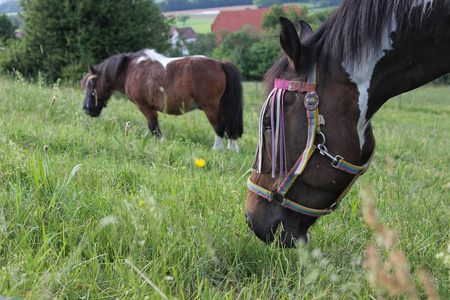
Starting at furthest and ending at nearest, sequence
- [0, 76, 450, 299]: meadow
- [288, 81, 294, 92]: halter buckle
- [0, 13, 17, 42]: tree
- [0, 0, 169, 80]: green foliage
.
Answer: [0, 13, 17, 42]: tree, [0, 0, 169, 80]: green foliage, [288, 81, 294, 92]: halter buckle, [0, 76, 450, 299]: meadow

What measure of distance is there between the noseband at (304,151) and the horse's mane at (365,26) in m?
0.12

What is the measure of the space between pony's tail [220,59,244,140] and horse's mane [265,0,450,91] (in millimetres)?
4119

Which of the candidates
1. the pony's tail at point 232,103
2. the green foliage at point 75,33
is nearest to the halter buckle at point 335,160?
the pony's tail at point 232,103

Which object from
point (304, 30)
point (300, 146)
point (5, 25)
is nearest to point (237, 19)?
point (5, 25)

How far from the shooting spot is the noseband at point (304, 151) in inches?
65.9

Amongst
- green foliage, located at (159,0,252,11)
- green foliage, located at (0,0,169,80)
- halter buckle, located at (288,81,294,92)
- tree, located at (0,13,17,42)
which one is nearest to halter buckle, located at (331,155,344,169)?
halter buckle, located at (288,81,294,92)

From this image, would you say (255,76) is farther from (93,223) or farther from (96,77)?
(93,223)

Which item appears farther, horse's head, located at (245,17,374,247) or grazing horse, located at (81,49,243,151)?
grazing horse, located at (81,49,243,151)

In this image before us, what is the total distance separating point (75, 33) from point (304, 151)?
42.9 ft

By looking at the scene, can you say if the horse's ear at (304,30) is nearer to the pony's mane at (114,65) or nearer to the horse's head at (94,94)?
the pony's mane at (114,65)

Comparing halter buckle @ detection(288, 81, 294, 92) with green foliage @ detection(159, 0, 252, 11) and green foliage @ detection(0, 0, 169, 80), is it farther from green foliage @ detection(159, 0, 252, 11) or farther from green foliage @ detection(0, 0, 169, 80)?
green foliage @ detection(159, 0, 252, 11)

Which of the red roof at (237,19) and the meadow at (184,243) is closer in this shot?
the meadow at (184,243)

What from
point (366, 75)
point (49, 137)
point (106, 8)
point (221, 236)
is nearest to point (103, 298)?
point (221, 236)

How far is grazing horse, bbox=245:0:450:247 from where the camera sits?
1636 millimetres
